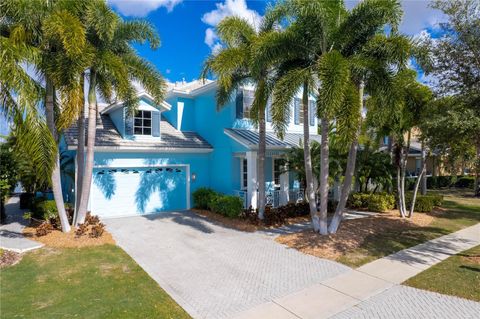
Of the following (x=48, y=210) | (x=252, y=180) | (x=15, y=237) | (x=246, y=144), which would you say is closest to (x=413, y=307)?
(x=252, y=180)

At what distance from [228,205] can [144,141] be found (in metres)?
6.01

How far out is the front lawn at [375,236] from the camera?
981cm

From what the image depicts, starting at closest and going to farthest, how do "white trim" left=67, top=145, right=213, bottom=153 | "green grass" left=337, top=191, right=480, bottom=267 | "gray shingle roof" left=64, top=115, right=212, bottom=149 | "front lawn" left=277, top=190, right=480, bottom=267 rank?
"green grass" left=337, top=191, right=480, bottom=267
"front lawn" left=277, top=190, right=480, bottom=267
"white trim" left=67, top=145, right=213, bottom=153
"gray shingle roof" left=64, top=115, right=212, bottom=149

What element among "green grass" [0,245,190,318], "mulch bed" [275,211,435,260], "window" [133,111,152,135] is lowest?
"green grass" [0,245,190,318]

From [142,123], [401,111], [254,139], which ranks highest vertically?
[142,123]

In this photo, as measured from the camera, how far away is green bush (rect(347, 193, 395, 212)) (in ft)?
55.0

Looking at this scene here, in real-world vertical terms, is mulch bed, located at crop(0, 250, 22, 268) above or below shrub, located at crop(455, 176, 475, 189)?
below

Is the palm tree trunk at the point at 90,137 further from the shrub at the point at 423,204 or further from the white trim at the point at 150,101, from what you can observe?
the shrub at the point at 423,204

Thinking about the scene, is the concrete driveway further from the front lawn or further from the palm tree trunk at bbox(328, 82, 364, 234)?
the palm tree trunk at bbox(328, 82, 364, 234)

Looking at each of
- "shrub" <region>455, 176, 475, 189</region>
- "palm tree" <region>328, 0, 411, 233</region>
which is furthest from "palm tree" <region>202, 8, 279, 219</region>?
"shrub" <region>455, 176, 475, 189</region>

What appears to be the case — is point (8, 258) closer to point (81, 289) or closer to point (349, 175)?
point (81, 289)

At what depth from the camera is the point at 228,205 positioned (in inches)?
579

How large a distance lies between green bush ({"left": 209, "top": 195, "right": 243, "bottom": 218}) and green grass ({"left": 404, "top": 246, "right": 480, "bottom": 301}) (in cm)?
816

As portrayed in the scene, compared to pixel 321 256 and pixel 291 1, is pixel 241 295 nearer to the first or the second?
pixel 321 256
